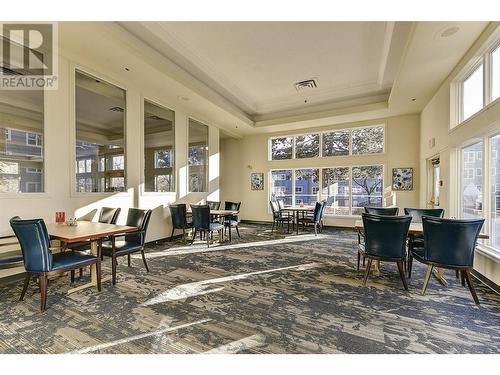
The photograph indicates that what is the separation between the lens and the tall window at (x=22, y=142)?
3291mm

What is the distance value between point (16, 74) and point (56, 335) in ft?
12.1

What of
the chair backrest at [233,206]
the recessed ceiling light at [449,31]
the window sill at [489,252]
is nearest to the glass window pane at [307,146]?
the chair backrest at [233,206]

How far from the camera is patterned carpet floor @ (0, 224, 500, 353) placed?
193 centimetres

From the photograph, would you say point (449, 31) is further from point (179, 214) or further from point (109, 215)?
point (109, 215)

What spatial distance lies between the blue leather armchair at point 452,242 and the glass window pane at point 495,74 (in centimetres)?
175

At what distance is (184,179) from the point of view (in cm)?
646

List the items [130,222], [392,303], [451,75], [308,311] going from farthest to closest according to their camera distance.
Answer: [451,75], [130,222], [392,303], [308,311]

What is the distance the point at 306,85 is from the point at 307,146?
268cm

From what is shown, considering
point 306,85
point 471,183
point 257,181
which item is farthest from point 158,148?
point 471,183

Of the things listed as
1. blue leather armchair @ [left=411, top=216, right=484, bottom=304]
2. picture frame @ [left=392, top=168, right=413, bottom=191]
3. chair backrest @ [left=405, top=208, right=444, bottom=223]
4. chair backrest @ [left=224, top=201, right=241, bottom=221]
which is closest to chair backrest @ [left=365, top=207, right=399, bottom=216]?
chair backrest @ [left=405, top=208, right=444, bottom=223]

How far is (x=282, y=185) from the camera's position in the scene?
349 inches

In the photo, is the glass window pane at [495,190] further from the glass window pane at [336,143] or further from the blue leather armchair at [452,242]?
the glass window pane at [336,143]

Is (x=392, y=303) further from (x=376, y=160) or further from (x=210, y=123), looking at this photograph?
(x=210, y=123)
